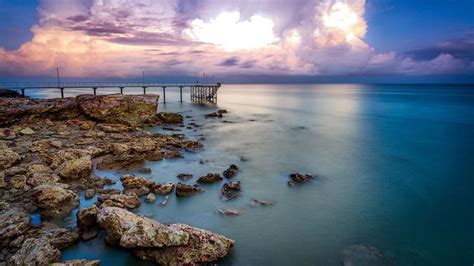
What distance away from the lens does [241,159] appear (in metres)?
21.0

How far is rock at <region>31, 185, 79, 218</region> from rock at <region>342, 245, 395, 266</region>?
10700mm

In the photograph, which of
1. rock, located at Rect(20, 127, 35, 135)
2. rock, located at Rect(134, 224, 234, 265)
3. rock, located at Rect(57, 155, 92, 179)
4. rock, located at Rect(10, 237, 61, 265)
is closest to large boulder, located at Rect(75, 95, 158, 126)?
rock, located at Rect(20, 127, 35, 135)

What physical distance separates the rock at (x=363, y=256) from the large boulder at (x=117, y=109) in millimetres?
27366

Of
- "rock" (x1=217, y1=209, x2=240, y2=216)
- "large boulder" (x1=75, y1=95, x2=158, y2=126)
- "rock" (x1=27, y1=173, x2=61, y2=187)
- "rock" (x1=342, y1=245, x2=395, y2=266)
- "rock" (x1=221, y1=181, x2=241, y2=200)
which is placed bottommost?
"rock" (x1=342, y1=245, x2=395, y2=266)

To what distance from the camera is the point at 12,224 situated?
10023 millimetres

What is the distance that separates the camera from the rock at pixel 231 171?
16.9 metres

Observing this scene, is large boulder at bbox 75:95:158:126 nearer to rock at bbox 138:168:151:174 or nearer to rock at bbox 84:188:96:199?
rock at bbox 138:168:151:174

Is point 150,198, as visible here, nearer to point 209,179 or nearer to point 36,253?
point 209,179

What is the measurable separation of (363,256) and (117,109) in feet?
97.5

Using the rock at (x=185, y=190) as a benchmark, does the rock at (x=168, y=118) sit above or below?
above

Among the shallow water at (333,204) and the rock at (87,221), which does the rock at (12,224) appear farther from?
the shallow water at (333,204)

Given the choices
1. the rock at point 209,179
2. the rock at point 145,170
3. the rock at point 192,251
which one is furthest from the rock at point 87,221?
the rock at point 145,170

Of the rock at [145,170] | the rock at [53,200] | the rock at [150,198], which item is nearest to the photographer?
the rock at [53,200]

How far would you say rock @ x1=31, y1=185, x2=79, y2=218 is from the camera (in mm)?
11721
